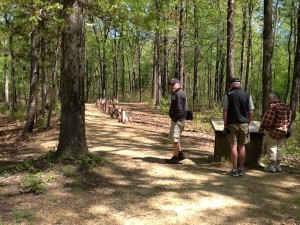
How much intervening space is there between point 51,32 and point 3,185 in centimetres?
1063

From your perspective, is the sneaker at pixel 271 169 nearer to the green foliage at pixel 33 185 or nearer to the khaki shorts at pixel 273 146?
the khaki shorts at pixel 273 146

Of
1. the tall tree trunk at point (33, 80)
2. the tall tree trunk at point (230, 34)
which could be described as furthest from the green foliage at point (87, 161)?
the tall tree trunk at point (33, 80)

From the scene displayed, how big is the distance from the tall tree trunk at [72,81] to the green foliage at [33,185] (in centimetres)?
138

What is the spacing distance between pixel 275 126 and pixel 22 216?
18.6ft

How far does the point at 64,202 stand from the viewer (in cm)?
598

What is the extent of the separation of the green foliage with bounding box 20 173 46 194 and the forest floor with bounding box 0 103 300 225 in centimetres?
9

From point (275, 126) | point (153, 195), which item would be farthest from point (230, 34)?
point (153, 195)

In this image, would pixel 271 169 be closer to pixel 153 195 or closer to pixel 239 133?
pixel 239 133

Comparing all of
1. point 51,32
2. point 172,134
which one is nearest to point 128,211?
point 172,134

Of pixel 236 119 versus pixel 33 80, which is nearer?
pixel 236 119

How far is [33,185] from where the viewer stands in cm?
639

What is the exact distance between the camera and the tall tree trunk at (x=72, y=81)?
783 centimetres

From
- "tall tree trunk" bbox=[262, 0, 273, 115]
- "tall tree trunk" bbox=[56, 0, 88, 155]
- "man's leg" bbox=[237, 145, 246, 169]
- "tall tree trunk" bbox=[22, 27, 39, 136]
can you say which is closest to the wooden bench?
"man's leg" bbox=[237, 145, 246, 169]

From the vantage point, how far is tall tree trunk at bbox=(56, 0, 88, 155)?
7.83m
